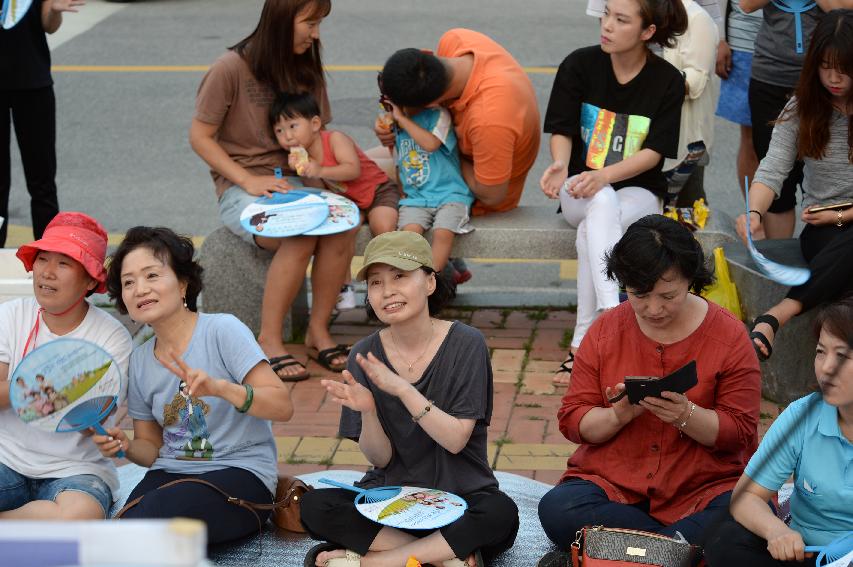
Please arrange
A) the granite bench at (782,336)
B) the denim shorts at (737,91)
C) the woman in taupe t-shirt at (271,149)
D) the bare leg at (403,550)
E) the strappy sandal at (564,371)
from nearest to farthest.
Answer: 1. the bare leg at (403,550)
2. the granite bench at (782,336)
3. the strappy sandal at (564,371)
4. the woman in taupe t-shirt at (271,149)
5. the denim shorts at (737,91)

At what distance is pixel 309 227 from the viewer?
18.0 ft

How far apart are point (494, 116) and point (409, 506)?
7.55ft

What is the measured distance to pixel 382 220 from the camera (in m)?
5.75

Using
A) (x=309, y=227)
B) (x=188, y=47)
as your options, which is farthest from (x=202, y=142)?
(x=188, y=47)

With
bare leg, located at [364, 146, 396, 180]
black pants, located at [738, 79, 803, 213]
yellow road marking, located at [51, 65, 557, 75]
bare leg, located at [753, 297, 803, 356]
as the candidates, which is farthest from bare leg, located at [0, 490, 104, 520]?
yellow road marking, located at [51, 65, 557, 75]

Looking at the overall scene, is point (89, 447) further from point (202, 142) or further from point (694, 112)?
point (694, 112)

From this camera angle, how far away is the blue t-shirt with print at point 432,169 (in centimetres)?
577

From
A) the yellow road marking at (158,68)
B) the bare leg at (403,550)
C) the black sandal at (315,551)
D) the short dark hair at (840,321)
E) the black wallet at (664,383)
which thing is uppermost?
the short dark hair at (840,321)

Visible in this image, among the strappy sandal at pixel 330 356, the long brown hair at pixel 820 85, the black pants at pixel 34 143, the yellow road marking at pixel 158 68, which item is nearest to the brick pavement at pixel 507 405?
the strappy sandal at pixel 330 356

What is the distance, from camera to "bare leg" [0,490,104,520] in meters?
3.89

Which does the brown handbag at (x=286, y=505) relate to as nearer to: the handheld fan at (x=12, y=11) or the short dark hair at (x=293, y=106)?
the short dark hair at (x=293, y=106)

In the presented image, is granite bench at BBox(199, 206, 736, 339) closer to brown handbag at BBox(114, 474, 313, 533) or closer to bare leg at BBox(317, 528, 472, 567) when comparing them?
brown handbag at BBox(114, 474, 313, 533)

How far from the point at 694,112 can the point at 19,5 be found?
3.09 metres

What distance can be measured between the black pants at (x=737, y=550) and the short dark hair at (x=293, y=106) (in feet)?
9.51
